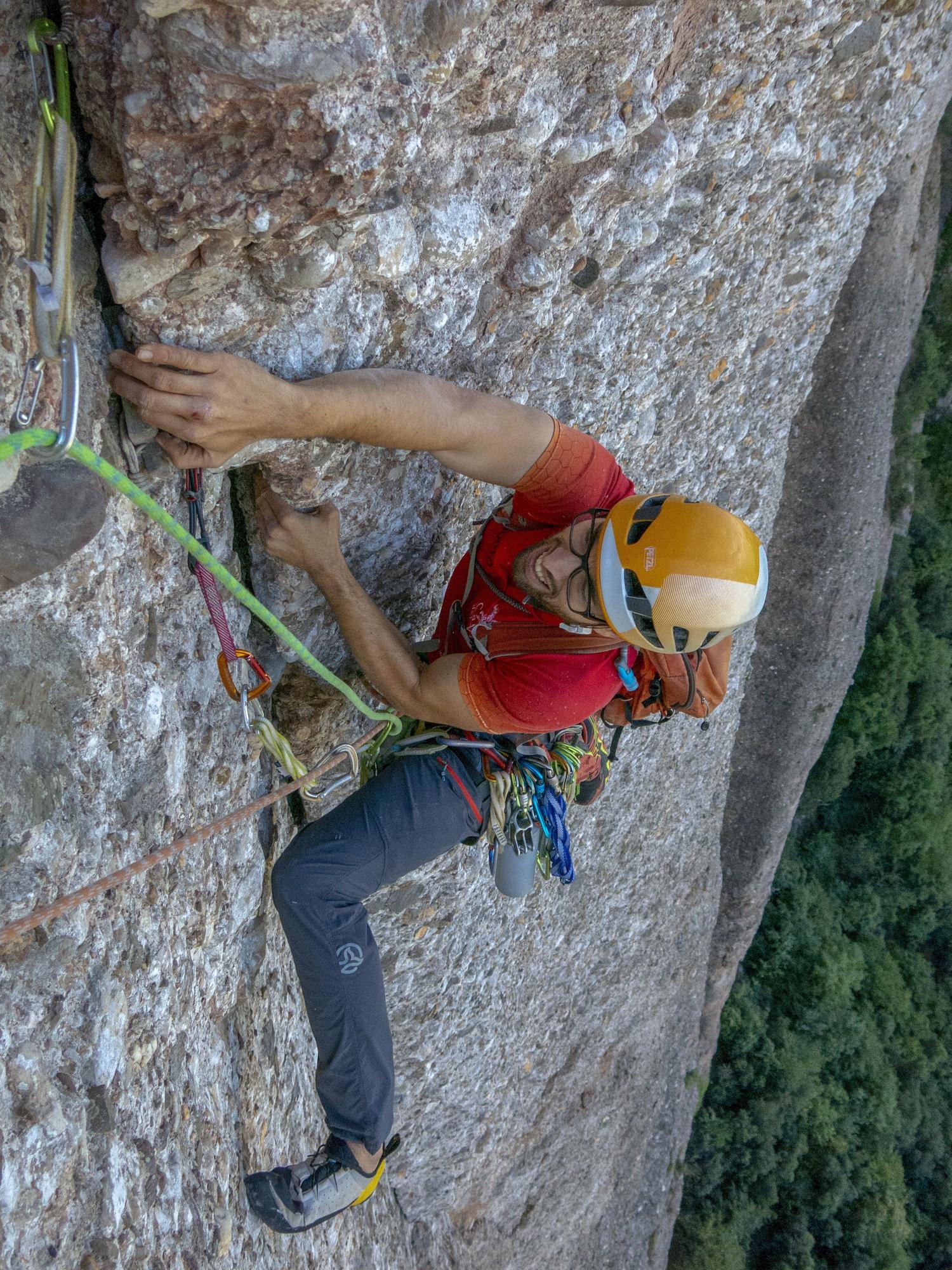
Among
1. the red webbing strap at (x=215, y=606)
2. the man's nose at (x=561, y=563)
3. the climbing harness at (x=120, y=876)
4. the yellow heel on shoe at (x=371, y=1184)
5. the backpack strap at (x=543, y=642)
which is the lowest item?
the yellow heel on shoe at (x=371, y=1184)

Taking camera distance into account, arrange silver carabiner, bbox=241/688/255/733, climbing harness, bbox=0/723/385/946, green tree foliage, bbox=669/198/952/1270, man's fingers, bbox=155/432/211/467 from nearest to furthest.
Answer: climbing harness, bbox=0/723/385/946, man's fingers, bbox=155/432/211/467, silver carabiner, bbox=241/688/255/733, green tree foliage, bbox=669/198/952/1270

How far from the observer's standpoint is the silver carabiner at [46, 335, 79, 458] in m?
1.38

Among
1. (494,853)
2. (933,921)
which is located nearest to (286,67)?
(494,853)

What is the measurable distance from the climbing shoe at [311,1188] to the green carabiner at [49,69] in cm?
265

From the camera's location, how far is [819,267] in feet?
15.4

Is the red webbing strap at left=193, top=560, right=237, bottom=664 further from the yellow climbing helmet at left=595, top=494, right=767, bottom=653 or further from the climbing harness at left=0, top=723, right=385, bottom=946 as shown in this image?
the yellow climbing helmet at left=595, top=494, right=767, bottom=653

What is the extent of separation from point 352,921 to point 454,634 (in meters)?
0.92

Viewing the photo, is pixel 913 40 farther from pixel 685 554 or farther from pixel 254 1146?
pixel 254 1146

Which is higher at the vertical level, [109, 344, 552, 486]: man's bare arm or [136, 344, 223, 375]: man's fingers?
[136, 344, 223, 375]: man's fingers

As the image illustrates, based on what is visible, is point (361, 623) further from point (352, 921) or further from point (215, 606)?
point (352, 921)

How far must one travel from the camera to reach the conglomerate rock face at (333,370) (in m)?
1.61

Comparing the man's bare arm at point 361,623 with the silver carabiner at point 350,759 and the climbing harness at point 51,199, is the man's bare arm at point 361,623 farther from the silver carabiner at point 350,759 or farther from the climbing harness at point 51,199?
the climbing harness at point 51,199

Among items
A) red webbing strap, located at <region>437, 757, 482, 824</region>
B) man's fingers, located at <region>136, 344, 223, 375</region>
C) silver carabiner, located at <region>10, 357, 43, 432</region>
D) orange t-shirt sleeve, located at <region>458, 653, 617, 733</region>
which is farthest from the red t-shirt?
silver carabiner, located at <region>10, 357, 43, 432</region>

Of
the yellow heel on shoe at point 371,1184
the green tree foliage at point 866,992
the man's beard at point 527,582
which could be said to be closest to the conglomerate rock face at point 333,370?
the yellow heel on shoe at point 371,1184
